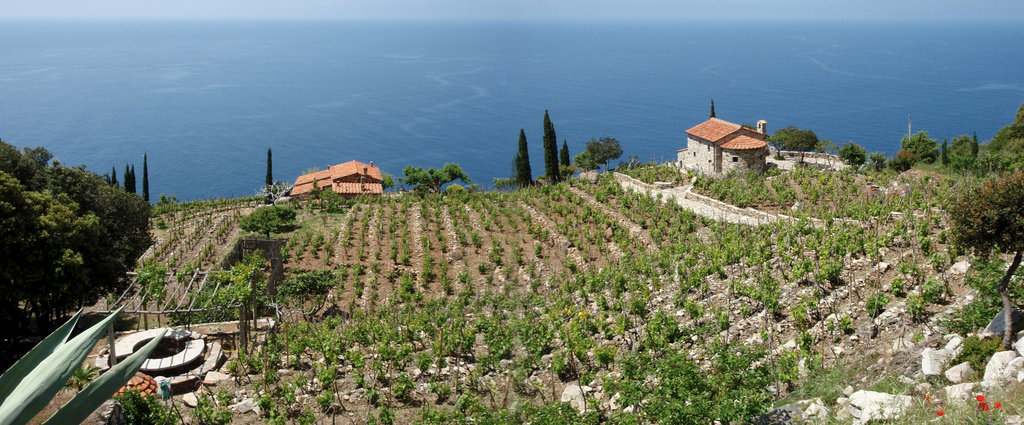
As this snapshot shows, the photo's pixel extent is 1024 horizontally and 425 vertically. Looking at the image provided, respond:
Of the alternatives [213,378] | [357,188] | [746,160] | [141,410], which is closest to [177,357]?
[213,378]

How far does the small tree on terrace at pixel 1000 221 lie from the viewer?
8758 mm

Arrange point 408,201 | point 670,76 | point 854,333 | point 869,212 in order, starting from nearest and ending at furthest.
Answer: point 854,333 < point 869,212 < point 408,201 < point 670,76

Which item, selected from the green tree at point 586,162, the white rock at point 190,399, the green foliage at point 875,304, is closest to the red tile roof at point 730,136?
the green tree at point 586,162

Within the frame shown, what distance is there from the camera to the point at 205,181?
3334 inches

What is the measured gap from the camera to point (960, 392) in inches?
312

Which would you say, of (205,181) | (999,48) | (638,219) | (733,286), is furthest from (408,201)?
(999,48)

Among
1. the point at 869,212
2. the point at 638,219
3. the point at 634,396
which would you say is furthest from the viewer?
the point at 638,219

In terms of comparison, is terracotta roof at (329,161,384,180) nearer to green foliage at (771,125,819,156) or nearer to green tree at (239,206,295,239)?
green tree at (239,206,295,239)

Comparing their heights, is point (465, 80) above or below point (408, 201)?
above

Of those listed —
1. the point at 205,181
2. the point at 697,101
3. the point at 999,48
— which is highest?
the point at 999,48

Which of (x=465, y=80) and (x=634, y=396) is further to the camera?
(x=465, y=80)

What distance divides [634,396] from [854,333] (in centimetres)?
517

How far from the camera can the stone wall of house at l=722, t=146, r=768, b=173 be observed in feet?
102

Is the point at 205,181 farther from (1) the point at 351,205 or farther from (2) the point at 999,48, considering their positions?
(2) the point at 999,48
